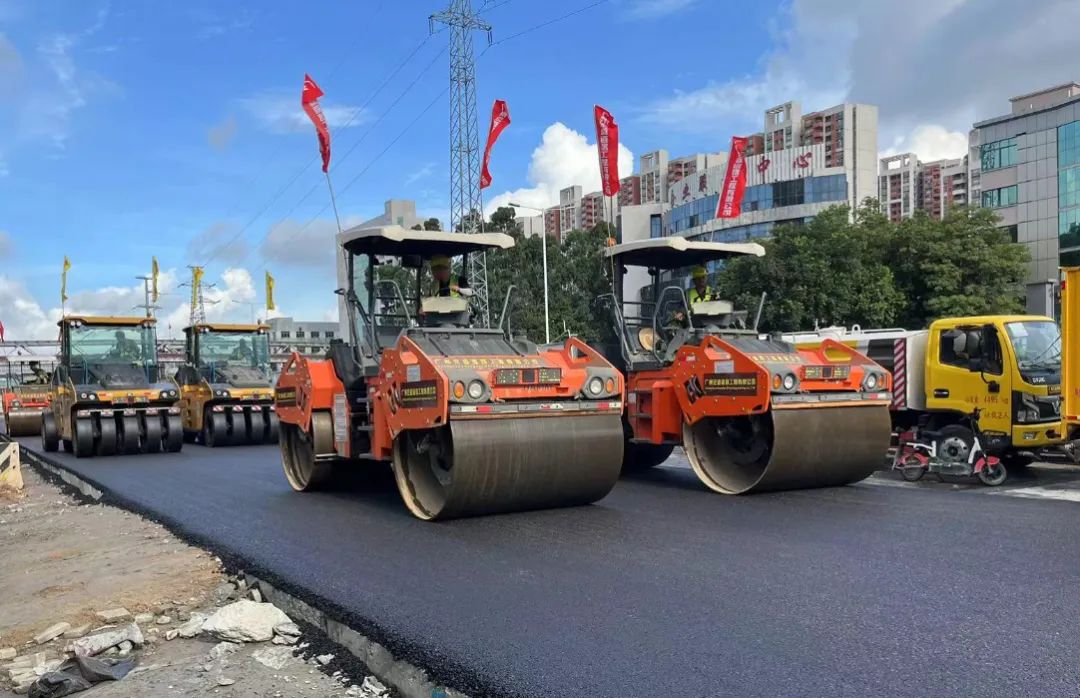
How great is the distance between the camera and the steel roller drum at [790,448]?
301 inches

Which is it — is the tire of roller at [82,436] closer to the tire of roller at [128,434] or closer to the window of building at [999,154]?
the tire of roller at [128,434]

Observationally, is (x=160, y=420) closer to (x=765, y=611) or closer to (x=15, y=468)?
(x=15, y=468)

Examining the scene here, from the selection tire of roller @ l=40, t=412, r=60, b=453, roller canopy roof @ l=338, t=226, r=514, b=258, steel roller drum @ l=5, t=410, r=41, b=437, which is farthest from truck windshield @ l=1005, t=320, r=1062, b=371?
steel roller drum @ l=5, t=410, r=41, b=437

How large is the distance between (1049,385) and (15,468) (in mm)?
12610

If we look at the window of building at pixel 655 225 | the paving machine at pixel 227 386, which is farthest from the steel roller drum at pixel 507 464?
the window of building at pixel 655 225

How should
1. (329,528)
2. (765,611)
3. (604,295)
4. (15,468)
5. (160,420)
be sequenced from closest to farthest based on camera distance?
1. (765,611)
2. (329,528)
3. (604,295)
4. (15,468)
5. (160,420)

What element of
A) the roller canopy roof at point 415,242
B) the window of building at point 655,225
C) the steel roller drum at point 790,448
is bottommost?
the steel roller drum at point 790,448

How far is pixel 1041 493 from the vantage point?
324 inches

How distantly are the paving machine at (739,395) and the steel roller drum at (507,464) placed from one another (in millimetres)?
1448

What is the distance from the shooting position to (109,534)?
305 inches

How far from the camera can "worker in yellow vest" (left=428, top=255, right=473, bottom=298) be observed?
328 inches

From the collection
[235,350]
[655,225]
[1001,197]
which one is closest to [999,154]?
[1001,197]

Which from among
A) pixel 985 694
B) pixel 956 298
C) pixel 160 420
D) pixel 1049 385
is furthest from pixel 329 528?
pixel 956 298

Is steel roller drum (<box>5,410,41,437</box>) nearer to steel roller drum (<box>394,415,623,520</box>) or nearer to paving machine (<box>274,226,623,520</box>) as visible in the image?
paving machine (<box>274,226,623,520</box>)
